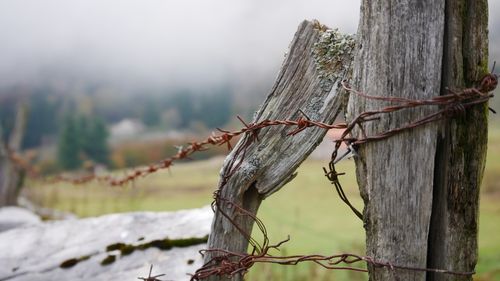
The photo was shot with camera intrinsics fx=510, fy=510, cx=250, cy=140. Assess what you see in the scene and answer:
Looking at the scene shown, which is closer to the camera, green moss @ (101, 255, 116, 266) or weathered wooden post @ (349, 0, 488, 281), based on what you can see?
weathered wooden post @ (349, 0, 488, 281)

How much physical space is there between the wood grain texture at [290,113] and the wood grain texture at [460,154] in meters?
0.49

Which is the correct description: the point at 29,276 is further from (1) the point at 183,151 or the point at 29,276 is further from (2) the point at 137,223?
(1) the point at 183,151

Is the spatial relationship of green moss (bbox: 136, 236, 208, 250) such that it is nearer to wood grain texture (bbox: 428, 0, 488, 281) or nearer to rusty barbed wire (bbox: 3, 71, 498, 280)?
rusty barbed wire (bbox: 3, 71, 498, 280)

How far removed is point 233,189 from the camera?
2.15m

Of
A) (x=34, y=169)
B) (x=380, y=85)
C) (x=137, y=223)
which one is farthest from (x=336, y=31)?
(x=34, y=169)

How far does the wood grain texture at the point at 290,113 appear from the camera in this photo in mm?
2053

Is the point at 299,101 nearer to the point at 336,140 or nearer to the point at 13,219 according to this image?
the point at 336,140

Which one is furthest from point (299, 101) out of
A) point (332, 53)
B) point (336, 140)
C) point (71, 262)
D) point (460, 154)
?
point (71, 262)

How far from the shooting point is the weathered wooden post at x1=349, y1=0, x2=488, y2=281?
160cm

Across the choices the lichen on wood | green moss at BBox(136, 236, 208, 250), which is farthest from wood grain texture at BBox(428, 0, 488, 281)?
green moss at BBox(136, 236, 208, 250)

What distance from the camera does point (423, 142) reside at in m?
1.63

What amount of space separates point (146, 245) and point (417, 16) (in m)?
2.38

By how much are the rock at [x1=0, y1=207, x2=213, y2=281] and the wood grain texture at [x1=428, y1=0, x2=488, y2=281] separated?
1665 mm

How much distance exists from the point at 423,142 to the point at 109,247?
2395 millimetres
